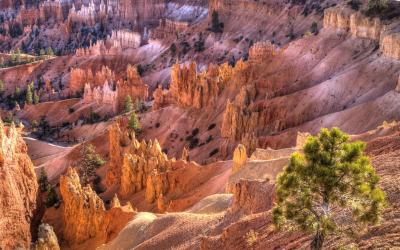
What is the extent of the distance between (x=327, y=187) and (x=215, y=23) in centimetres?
8842

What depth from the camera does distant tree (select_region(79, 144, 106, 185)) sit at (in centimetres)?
4849

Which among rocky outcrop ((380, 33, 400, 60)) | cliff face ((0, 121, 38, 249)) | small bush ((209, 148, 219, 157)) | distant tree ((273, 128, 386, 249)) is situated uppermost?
distant tree ((273, 128, 386, 249))

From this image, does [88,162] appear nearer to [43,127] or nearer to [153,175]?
→ [153,175]

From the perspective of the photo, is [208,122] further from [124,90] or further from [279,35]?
[279,35]

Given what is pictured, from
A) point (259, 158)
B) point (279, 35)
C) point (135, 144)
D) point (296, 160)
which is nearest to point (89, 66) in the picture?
point (279, 35)

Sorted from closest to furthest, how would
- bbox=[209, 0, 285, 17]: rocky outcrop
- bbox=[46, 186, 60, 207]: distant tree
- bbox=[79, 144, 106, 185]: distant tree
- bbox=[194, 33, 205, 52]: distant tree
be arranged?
bbox=[46, 186, 60, 207]: distant tree, bbox=[79, 144, 106, 185]: distant tree, bbox=[209, 0, 285, 17]: rocky outcrop, bbox=[194, 33, 205, 52]: distant tree

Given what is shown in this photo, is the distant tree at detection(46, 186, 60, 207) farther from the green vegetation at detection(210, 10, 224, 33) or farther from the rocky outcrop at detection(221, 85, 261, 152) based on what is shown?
the green vegetation at detection(210, 10, 224, 33)

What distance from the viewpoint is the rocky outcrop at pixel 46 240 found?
2725 centimetres

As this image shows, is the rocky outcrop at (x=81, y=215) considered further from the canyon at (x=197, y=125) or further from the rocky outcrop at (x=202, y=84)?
the rocky outcrop at (x=202, y=84)

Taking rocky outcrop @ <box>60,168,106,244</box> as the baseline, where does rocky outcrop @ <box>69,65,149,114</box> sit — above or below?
below

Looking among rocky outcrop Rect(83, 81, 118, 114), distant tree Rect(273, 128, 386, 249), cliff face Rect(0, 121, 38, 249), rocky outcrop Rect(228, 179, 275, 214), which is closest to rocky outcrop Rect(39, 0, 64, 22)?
rocky outcrop Rect(83, 81, 118, 114)

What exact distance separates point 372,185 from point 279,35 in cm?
7682

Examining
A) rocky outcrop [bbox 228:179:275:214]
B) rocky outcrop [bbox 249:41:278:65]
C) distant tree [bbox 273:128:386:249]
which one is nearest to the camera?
distant tree [bbox 273:128:386:249]

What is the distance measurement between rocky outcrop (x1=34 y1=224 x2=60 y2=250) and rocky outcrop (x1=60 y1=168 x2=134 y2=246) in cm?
413
